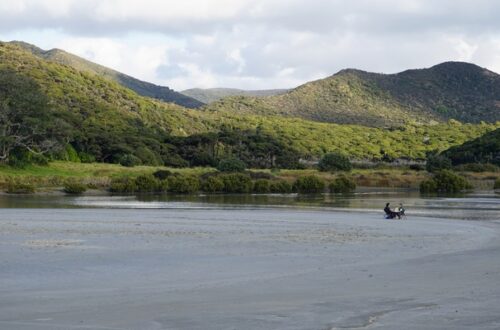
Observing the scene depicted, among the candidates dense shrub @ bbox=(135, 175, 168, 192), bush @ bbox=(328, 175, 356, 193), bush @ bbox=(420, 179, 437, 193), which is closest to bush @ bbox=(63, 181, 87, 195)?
dense shrub @ bbox=(135, 175, 168, 192)

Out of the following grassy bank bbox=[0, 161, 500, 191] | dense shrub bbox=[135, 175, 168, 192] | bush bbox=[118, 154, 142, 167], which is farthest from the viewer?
bush bbox=[118, 154, 142, 167]

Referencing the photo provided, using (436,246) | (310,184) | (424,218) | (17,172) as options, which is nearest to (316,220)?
(424,218)

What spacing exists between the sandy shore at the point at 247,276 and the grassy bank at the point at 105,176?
3724 centimetres

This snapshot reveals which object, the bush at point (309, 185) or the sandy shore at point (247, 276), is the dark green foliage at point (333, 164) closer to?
the bush at point (309, 185)

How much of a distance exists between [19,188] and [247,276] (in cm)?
5152

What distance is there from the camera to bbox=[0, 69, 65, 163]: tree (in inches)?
3039

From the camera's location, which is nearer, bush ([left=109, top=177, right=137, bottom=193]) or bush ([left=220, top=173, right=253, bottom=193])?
bush ([left=109, top=177, right=137, bottom=193])

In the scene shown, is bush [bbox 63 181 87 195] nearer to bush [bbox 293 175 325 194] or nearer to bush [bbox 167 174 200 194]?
bush [bbox 167 174 200 194]

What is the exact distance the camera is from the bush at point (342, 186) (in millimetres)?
77000

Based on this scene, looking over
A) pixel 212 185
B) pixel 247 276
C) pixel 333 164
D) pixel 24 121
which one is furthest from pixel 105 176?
pixel 247 276

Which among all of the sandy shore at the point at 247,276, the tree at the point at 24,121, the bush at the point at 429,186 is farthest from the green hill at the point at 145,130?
the sandy shore at the point at 247,276

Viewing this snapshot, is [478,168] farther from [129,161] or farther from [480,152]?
[129,161]

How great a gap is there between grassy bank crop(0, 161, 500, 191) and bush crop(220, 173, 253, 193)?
14.9ft

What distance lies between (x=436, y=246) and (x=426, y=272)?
23.2 ft
